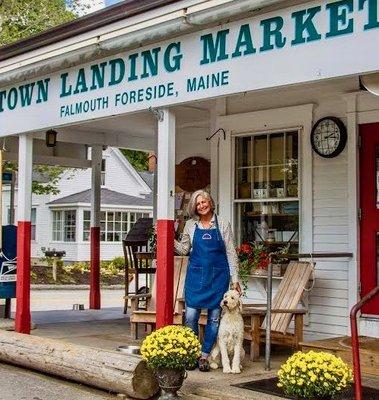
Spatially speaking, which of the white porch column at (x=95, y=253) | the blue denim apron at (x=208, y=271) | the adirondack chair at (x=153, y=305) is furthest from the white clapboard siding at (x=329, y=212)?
the white porch column at (x=95, y=253)

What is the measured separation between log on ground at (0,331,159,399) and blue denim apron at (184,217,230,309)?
85 cm

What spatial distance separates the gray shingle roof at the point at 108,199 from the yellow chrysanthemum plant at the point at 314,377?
29.8m

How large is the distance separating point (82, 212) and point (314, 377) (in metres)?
30.1

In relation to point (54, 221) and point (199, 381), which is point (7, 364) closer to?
point (199, 381)

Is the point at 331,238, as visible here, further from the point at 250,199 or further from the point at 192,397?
the point at 192,397

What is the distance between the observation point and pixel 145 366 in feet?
20.4

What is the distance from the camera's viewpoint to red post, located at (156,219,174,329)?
23.0ft

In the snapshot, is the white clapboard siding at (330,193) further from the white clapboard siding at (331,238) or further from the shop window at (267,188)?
the white clapboard siding at (331,238)

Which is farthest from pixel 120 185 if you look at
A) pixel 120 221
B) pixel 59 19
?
pixel 59 19

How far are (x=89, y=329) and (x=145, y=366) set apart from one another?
3.91 meters

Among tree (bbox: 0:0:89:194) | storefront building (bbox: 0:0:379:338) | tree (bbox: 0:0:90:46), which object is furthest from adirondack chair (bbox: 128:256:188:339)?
tree (bbox: 0:0:90:46)

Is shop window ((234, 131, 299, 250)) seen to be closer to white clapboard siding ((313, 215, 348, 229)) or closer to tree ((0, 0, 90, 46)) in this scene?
white clapboard siding ((313, 215, 348, 229))

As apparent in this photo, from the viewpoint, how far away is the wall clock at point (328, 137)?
8125 mm

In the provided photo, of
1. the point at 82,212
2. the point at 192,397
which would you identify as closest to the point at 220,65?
the point at 192,397
